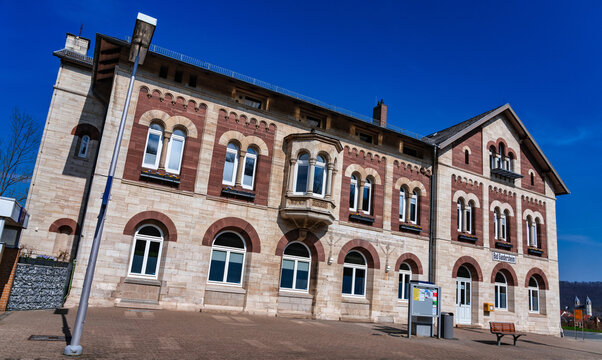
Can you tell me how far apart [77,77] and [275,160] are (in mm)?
11439

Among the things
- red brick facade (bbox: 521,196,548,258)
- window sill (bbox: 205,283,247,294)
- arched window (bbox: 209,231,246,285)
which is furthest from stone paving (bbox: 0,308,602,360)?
red brick facade (bbox: 521,196,548,258)

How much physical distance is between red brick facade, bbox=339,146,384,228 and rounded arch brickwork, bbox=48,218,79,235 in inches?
506

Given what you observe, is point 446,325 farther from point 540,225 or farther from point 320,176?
point 540,225

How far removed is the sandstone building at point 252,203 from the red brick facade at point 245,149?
0.18 feet

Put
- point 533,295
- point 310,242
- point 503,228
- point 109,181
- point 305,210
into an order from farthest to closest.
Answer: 1. point 533,295
2. point 503,228
3. point 310,242
4. point 305,210
5. point 109,181

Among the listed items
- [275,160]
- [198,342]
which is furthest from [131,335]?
[275,160]

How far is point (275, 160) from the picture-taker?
65.5 ft

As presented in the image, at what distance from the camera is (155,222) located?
17.2 m

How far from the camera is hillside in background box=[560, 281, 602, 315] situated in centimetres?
11479

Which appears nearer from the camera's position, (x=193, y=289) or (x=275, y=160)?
(x=193, y=289)

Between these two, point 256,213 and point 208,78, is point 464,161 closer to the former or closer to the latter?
point 256,213

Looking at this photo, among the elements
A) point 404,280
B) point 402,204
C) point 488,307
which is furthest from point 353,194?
point 488,307

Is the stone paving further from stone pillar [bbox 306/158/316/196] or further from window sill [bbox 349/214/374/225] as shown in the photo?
window sill [bbox 349/214/374/225]

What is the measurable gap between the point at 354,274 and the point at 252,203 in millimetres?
6612
